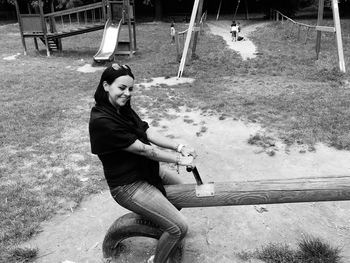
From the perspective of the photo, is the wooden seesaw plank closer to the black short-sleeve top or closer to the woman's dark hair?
the black short-sleeve top

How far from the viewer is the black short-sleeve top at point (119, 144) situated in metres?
2.42

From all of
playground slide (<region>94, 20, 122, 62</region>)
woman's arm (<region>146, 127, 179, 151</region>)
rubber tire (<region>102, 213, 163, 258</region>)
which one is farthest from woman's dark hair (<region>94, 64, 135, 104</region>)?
playground slide (<region>94, 20, 122, 62</region>)

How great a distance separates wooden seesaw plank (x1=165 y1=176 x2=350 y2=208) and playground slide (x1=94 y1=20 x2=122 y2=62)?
9.75 m

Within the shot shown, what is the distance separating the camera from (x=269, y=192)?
274 centimetres

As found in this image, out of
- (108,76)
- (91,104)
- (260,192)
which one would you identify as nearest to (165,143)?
(108,76)

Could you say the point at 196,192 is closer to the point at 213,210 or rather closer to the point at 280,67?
the point at 213,210

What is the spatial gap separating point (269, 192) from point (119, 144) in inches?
47.6

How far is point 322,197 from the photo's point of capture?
2.77 metres

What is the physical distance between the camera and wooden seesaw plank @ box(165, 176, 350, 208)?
2744mm

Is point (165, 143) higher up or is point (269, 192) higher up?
point (165, 143)

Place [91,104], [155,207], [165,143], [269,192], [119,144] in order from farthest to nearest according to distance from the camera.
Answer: [91,104], [165,143], [269,192], [155,207], [119,144]

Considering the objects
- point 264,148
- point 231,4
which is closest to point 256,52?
point 264,148

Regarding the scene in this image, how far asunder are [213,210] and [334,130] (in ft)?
9.51

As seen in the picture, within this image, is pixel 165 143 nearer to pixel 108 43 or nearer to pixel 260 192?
pixel 260 192
